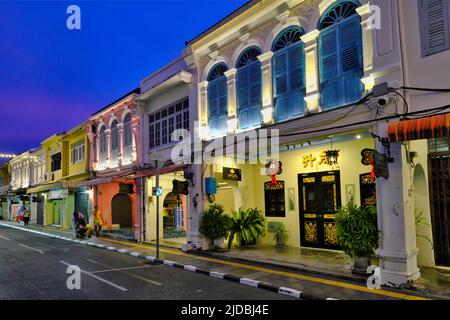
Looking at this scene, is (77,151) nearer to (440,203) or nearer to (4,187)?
(440,203)

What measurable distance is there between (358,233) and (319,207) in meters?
4.22

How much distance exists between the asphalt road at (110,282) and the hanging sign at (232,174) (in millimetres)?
4118

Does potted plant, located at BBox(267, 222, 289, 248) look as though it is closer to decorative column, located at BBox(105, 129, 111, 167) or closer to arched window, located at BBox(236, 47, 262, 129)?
arched window, located at BBox(236, 47, 262, 129)

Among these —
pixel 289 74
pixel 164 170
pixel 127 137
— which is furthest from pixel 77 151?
pixel 289 74

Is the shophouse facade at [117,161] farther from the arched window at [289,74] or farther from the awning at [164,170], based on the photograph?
the arched window at [289,74]

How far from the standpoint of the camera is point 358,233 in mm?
8234

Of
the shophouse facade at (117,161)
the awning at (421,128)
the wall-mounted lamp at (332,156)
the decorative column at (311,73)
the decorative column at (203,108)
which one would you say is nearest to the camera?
the awning at (421,128)

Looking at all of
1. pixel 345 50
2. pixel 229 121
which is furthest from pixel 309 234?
pixel 345 50

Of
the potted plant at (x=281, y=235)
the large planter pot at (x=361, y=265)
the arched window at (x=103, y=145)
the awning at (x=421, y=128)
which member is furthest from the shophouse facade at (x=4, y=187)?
the awning at (x=421, y=128)

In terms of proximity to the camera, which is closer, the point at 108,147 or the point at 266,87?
the point at 266,87

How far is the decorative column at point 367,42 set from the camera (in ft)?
27.6

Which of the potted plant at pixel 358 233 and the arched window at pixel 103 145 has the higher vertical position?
the arched window at pixel 103 145

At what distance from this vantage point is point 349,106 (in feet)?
28.5

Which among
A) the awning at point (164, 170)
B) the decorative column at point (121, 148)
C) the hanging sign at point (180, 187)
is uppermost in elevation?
the decorative column at point (121, 148)
